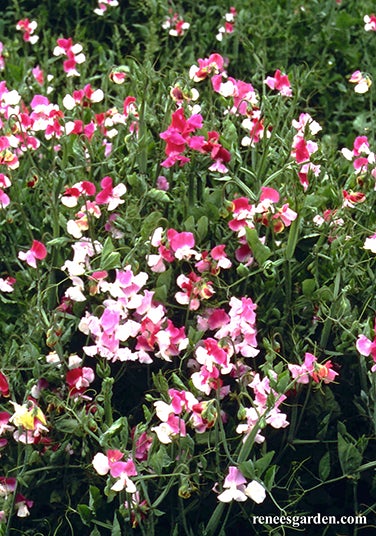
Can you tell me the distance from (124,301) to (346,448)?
584 millimetres

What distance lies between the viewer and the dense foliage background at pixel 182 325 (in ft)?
6.48

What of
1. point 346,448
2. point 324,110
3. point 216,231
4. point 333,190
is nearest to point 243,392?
point 346,448

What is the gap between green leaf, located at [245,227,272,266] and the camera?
212 centimetres

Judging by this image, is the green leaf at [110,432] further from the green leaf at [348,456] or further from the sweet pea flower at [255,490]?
the green leaf at [348,456]

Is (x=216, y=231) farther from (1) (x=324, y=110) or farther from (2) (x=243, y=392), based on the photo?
(1) (x=324, y=110)

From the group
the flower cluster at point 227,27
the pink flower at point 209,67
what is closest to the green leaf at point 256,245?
the pink flower at point 209,67

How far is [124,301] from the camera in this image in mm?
2049

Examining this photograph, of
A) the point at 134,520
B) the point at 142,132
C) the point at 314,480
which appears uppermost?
the point at 142,132

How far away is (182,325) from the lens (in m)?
2.26

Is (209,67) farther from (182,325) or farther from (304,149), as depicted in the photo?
(182,325)

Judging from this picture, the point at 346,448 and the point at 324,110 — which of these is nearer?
the point at 346,448

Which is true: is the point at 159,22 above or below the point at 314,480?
above

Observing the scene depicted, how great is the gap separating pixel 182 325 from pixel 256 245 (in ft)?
0.95

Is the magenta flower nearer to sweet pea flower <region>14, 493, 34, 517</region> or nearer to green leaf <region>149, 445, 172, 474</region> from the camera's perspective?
green leaf <region>149, 445, 172, 474</region>
